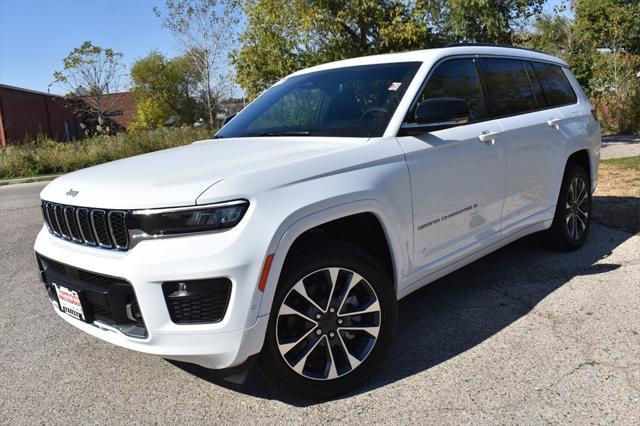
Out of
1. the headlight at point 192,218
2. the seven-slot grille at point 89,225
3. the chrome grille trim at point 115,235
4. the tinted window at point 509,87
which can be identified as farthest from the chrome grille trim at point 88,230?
the tinted window at point 509,87

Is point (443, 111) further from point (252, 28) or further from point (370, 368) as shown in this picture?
point (252, 28)

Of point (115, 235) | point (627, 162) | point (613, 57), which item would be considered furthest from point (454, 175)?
point (613, 57)

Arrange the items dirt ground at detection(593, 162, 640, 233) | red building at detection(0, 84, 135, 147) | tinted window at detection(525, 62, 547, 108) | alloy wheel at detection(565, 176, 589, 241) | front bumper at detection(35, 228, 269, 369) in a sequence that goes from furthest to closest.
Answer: red building at detection(0, 84, 135, 147), dirt ground at detection(593, 162, 640, 233), alloy wheel at detection(565, 176, 589, 241), tinted window at detection(525, 62, 547, 108), front bumper at detection(35, 228, 269, 369)

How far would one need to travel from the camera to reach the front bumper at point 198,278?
236 cm

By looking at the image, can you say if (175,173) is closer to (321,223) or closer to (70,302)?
(321,223)

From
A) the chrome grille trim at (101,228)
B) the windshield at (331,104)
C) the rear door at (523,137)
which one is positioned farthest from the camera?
the rear door at (523,137)

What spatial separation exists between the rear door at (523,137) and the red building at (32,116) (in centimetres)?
3065

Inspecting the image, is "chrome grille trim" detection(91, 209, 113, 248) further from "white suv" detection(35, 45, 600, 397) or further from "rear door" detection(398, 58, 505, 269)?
"rear door" detection(398, 58, 505, 269)

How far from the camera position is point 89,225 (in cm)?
269

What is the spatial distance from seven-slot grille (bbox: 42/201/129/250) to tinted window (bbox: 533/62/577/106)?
3.85 metres

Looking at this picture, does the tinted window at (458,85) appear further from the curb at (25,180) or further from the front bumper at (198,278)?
the curb at (25,180)

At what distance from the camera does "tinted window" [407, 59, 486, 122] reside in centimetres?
353

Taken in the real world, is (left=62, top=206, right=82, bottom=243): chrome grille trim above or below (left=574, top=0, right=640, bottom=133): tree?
below

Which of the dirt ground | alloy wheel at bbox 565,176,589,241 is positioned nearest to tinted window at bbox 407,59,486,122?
alloy wheel at bbox 565,176,589,241
